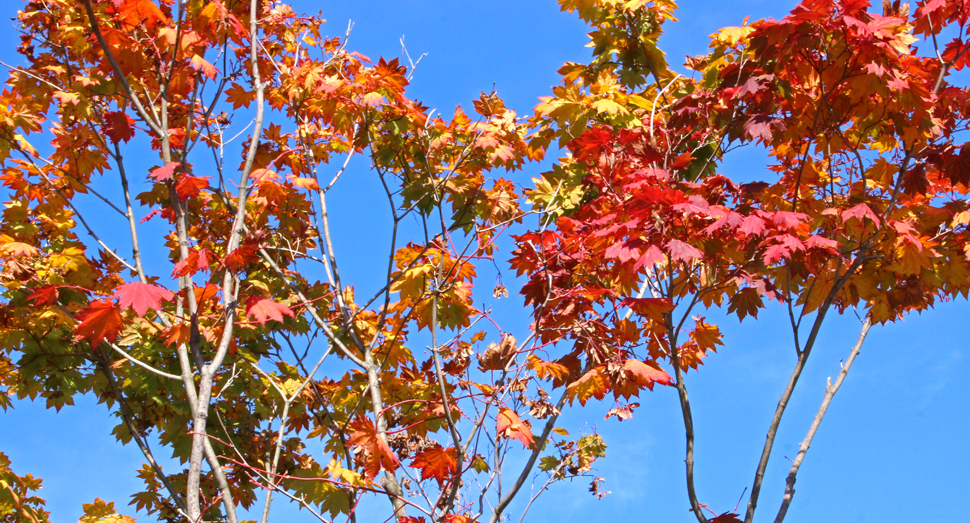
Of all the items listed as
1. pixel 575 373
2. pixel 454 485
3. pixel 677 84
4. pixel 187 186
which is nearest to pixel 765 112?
pixel 677 84

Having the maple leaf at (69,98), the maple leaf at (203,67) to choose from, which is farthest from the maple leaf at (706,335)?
the maple leaf at (69,98)

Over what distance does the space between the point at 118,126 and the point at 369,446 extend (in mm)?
3969

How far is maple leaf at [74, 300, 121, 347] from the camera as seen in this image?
4473 millimetres

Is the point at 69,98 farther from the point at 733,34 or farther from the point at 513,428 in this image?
the point at 733,34

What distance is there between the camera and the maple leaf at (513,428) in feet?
13.9

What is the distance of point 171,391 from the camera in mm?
6375

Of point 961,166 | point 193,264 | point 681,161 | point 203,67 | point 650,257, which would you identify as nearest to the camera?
point 650,257

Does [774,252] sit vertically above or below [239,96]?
below

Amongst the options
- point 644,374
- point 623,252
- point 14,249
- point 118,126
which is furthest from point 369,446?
point 14,249

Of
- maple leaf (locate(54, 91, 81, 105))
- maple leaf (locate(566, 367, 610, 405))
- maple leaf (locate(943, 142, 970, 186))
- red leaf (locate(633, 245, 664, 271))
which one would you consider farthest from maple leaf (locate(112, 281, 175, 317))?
maple leaf (locate(943, 142, 970, 186))

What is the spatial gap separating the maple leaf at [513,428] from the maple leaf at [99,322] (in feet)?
8.54

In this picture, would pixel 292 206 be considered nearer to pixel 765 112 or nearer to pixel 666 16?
pixel 666 16

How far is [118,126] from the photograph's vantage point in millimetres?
6273

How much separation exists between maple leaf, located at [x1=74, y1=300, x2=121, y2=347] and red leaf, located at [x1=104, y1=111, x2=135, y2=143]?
7.87ft
